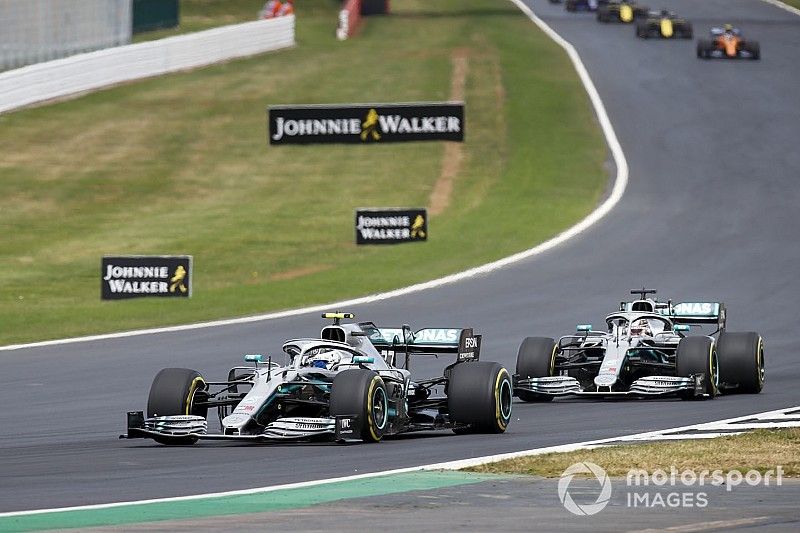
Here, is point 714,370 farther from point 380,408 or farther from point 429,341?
point 380,408

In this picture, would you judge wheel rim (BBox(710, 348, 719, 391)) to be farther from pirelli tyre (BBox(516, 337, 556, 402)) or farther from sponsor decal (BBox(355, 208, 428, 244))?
sponsor decal (BBox(355, 208, 428, 244))

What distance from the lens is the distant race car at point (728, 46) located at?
66.6 m

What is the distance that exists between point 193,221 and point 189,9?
125ft

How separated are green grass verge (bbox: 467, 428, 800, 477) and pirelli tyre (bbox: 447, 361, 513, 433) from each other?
1960 mm

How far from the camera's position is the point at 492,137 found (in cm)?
5478

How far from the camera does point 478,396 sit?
56.4 ft

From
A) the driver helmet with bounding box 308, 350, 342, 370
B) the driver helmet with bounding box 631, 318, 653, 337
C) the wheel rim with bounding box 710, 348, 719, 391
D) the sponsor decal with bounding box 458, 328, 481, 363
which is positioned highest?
the driver helmet with bounding box 631, 318, 653, 337

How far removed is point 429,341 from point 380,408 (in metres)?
2.25

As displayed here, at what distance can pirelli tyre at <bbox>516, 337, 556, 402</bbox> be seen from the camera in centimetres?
2208

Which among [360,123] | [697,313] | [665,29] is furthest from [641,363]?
[665,29]

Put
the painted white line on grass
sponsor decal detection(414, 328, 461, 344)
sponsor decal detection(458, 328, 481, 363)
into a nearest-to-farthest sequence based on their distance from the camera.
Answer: sponsor decal detection(458, 328, 481, 363) → sponsor decal detection(414, 328, 461, 344) → the painted white line on grass

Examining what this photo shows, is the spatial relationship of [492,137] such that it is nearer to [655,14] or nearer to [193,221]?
[193,221]

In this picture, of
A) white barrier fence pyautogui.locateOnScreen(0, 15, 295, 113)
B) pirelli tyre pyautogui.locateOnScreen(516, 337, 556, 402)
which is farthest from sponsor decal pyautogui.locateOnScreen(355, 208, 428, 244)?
A: white barrier fence pyautogui.locateOnScreen(0, 15, 295, 113)

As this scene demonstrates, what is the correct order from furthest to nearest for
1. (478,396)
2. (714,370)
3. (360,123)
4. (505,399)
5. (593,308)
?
1. (360,123)
2. (593,308)
3. (714,370)
4. (505,399)
5. (478,396)
